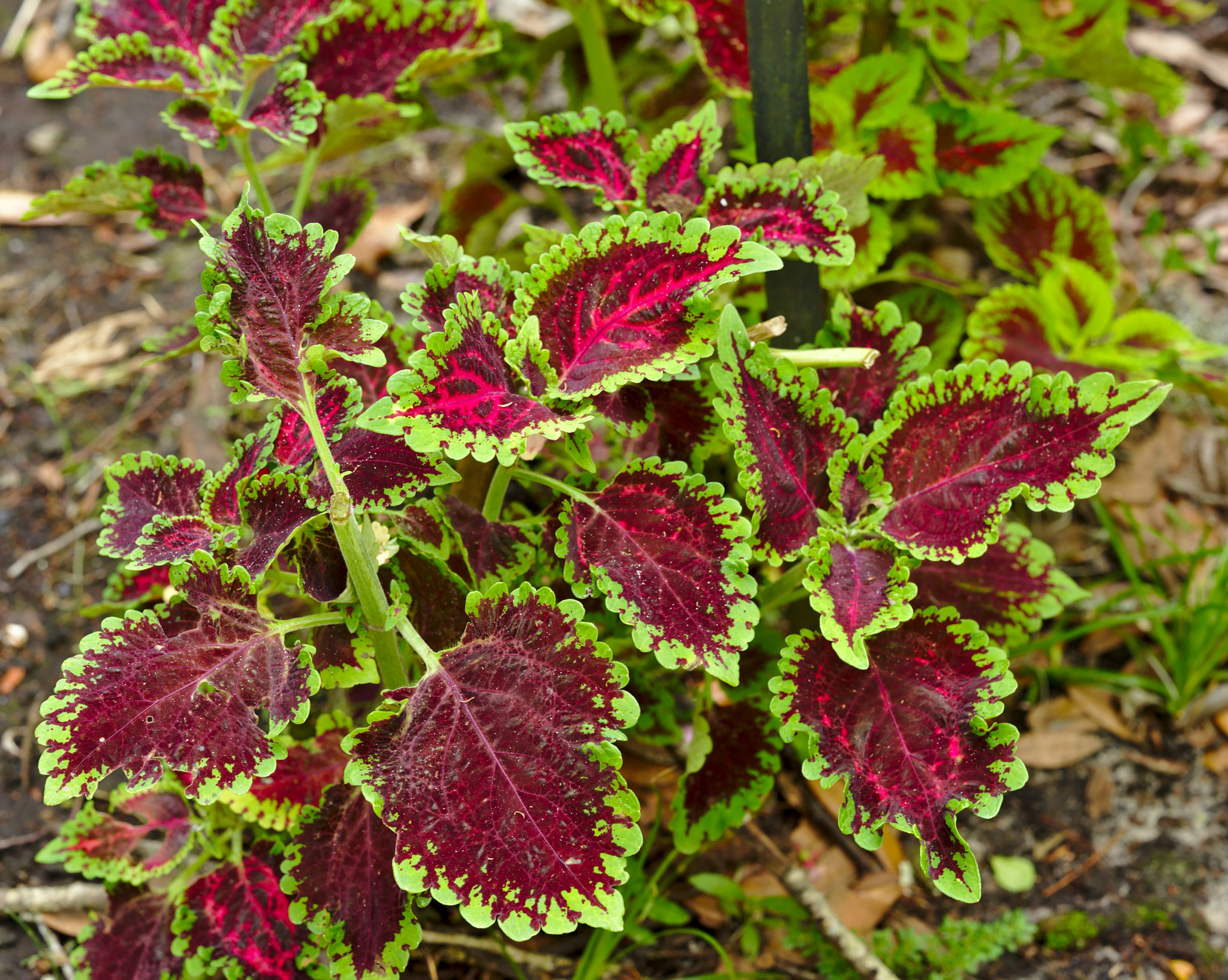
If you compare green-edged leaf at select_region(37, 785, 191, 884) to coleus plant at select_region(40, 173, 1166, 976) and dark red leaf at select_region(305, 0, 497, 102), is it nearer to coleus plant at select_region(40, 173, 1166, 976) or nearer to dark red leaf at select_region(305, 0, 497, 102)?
coleus plant at select_region(40, 173, 1166, 976)

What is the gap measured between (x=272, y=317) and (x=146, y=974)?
36.4 inches

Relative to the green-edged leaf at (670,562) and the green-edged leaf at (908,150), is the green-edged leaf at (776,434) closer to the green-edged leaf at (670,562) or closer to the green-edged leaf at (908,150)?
the green-edged leaf at (670,562)

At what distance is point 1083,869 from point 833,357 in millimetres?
1084

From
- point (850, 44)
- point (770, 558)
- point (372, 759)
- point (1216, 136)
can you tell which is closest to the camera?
point (372, 759)

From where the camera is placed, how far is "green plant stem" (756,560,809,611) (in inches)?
52.2

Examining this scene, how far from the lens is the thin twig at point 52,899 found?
160 cm

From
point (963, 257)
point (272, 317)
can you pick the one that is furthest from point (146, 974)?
point (963, 257)

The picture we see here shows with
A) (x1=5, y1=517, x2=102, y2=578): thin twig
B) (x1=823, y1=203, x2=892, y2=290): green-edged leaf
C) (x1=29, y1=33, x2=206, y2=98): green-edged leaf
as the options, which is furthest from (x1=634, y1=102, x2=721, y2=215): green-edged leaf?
(x1=5, y1=517, x2=102, y2=578): thin twig

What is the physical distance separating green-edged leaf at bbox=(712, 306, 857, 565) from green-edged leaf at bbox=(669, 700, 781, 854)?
13.8 inches

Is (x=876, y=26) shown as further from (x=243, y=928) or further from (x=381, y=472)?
(x=243, y=928)

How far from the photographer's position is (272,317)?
1131 millimetres

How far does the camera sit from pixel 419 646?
1.15 m

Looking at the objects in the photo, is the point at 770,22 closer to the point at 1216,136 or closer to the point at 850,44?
the point at 850,44

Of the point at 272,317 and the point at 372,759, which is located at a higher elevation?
the point at 272,317
